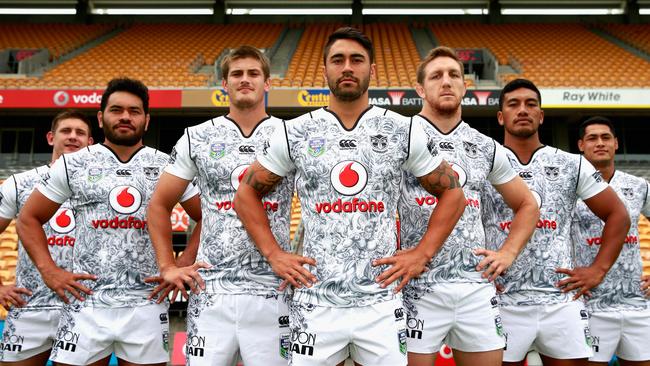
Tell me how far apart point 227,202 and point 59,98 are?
12184 mm

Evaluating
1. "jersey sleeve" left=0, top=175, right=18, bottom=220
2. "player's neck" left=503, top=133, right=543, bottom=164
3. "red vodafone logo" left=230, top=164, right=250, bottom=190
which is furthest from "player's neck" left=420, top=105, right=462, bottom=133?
"jersey sleeve" left=0, top=175, right=18, bottom=220

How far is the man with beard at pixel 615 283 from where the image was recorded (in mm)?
4117

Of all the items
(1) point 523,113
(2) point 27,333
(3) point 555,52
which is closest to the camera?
(1) point 523,113

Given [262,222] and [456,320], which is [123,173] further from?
[456,320]

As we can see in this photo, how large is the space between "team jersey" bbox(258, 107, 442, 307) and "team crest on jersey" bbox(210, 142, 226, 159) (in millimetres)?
350

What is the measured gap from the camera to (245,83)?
3312 millimetres

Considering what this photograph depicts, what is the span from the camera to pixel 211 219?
10.2 ft

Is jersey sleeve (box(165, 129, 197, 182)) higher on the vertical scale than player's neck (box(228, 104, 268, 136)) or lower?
lower

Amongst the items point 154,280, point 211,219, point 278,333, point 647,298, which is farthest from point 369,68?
point 647,298

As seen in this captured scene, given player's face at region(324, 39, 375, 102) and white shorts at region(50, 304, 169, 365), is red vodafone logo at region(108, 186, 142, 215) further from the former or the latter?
player's face at region(324, 39, 375, 102)

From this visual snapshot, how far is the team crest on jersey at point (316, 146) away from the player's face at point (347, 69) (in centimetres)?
26

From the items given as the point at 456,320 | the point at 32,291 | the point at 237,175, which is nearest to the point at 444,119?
the point at 456,320

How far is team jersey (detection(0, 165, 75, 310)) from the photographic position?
13.5 ft

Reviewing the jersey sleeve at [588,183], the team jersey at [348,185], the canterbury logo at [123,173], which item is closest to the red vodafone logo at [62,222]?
the canterbury logo at [123,173]
